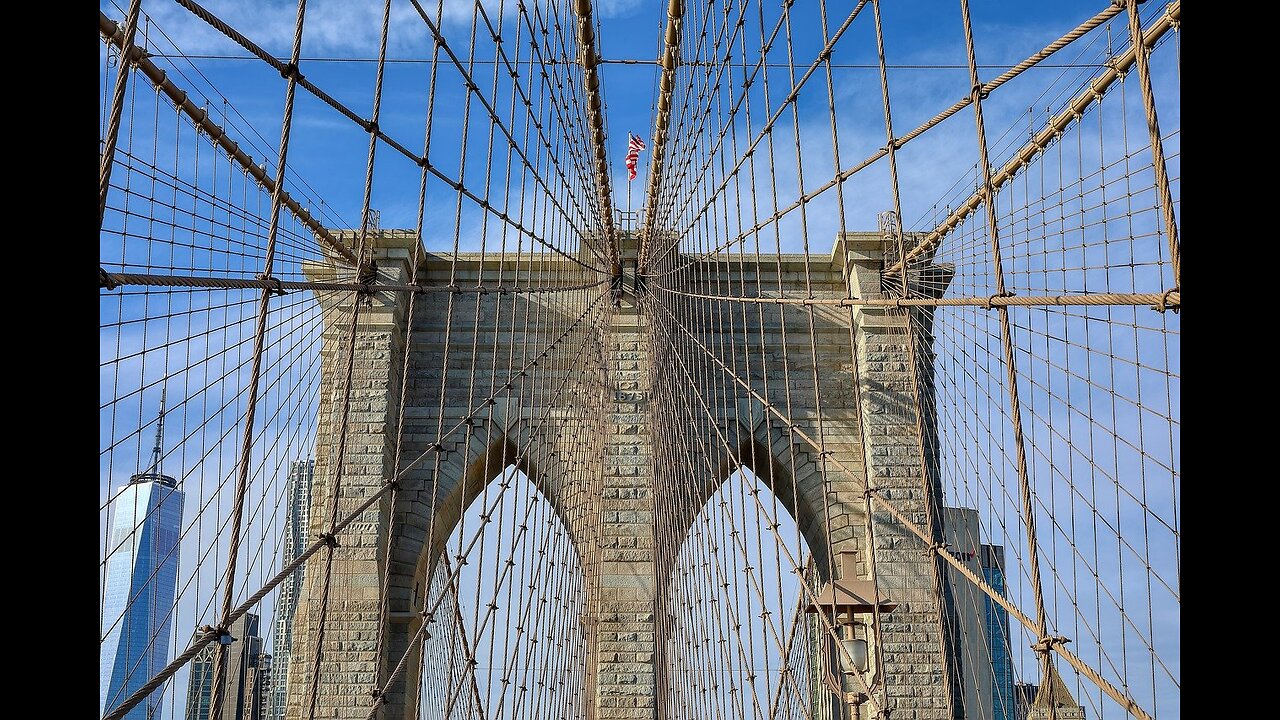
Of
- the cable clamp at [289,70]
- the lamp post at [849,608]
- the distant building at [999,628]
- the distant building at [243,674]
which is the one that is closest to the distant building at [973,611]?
the distant building at [999,628]

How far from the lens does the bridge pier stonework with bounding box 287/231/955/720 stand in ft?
35.3

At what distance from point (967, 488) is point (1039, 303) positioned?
23.6ft

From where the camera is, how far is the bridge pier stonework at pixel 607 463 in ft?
35.3

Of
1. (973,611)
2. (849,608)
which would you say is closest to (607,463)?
(973,611)

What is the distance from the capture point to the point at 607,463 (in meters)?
11.6

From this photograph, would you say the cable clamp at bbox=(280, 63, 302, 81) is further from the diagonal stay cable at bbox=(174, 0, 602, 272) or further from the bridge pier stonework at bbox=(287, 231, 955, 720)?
the bridge pier stonework at bbox=(287, 231, 955, 720)

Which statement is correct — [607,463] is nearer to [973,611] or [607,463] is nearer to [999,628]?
[999,628]

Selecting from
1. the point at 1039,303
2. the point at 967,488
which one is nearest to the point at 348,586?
the point at 967,488

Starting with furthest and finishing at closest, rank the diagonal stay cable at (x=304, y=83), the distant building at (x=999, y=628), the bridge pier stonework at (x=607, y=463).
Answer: the bridge pier stonework at (x=607, y=463), the distant building at (x=999, y=628), the diagonal stay cable at (x=304, y=83)

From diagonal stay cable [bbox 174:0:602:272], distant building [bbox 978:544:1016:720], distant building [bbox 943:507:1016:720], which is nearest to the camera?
diagonal stay cable [bbox 174:0:602:272]

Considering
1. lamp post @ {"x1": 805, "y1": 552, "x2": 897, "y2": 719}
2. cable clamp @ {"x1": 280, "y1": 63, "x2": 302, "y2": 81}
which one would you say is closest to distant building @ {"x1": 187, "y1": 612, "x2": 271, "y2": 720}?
cable clamp @ {"x1": 280, "y1": 63, "x2": 302, "y2": 81}

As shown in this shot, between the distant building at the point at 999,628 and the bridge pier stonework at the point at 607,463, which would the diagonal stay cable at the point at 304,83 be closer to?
the distant building at the point at 999,628

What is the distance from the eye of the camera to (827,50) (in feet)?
16.4
